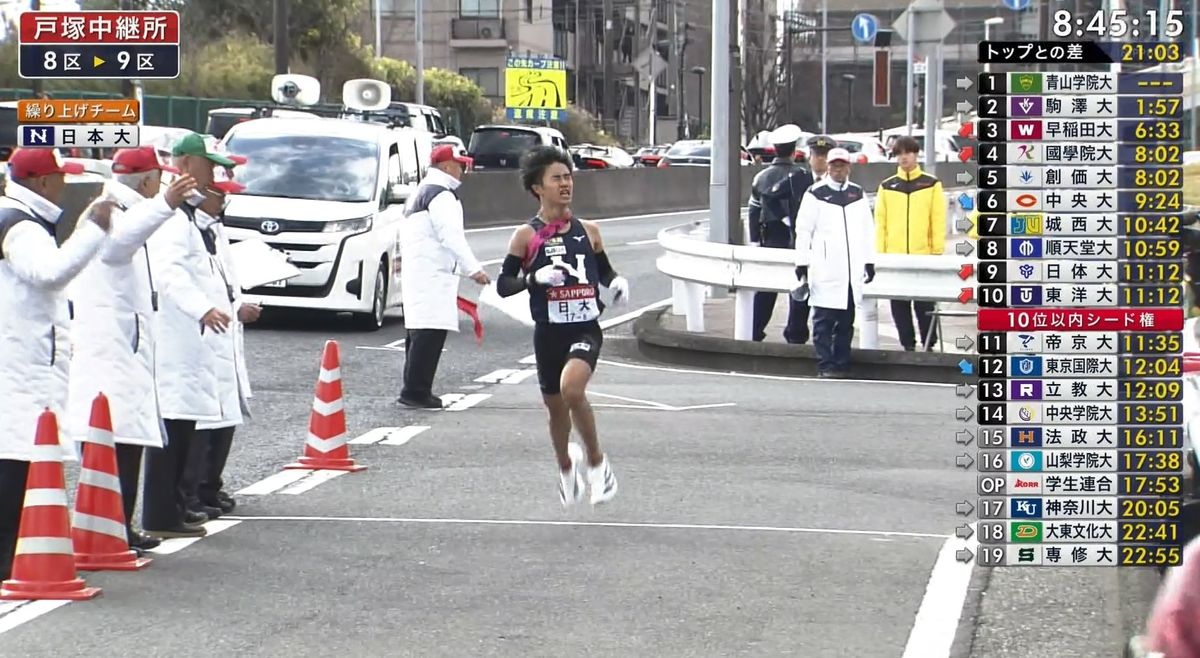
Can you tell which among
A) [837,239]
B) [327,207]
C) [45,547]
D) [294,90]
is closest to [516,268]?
[45,547]

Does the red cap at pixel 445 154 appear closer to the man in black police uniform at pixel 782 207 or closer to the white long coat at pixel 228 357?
the man in black police uniform at pixel 782 207

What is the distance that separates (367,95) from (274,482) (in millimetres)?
15412

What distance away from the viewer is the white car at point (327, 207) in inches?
829

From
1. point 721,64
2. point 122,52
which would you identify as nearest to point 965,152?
point 122,52

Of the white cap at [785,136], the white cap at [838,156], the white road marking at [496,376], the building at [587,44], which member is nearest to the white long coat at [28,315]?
the white road marking at [496,376]

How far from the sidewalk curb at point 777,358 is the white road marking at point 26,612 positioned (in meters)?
9.63

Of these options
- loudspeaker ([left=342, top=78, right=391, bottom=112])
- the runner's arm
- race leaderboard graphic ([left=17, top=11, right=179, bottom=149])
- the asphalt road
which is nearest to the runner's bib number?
the runner's arm

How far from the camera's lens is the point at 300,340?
20.4 metres

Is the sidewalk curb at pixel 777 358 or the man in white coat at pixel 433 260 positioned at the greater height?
the man in white coat at pixel 433 260

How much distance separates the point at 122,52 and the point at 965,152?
16.3 metres

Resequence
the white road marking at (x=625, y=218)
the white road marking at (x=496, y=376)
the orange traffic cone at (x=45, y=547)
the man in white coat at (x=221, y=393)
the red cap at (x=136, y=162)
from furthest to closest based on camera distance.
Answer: the white road marking at (x=625, y=218)
the white road marking at (x=496, y=376)
the man in white coat at (x=221, y=393)
the red cap at (x=136, y=162)
the orange traffic cone at (x=45, y=547)

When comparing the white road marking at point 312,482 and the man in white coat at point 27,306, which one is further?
the white road marking at point 312,482

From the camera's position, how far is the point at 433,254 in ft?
53.8

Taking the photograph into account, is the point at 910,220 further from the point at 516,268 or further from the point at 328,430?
the point at 516,268
